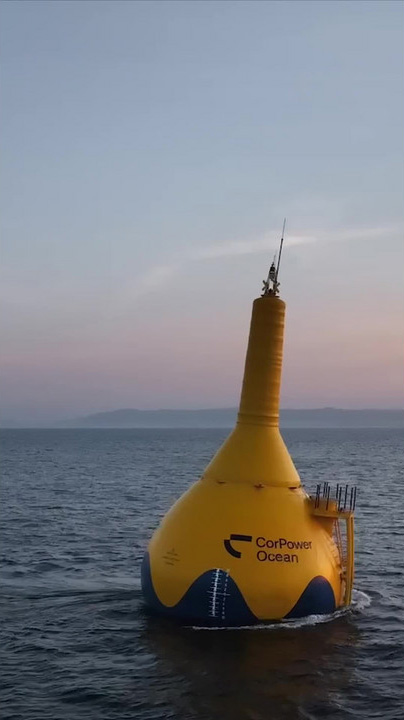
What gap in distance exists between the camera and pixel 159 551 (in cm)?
2328

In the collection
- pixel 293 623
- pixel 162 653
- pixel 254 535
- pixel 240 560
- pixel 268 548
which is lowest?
pixel 162 653

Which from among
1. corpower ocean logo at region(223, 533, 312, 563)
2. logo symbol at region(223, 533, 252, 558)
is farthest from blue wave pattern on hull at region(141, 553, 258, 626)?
corpower ocean logo at region(223, 533, 312, 563)

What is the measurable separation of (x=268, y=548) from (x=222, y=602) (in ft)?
6.60

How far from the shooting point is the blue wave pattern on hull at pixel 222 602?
2175 centimetres

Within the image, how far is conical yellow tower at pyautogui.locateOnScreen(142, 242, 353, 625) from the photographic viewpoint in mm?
21938

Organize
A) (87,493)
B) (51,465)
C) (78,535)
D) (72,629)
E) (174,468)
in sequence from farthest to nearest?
(51,465) → (174,468) → (87,493) → (78,535) → (72,629)

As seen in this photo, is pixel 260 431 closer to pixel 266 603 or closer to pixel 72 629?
pixel 266 603

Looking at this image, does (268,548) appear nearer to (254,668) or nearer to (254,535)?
(254,535)

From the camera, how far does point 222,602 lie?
21766 millimetres

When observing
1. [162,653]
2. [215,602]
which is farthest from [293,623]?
[162,653]

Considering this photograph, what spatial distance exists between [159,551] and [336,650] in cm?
588

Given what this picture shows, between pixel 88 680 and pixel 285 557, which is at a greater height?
pixel 285 557

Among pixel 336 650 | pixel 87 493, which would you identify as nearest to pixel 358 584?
pixel 336 650

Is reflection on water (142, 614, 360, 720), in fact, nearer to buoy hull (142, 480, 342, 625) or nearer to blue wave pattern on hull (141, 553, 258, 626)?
blue wave pattern on hull (141, 553, 258, 626)
